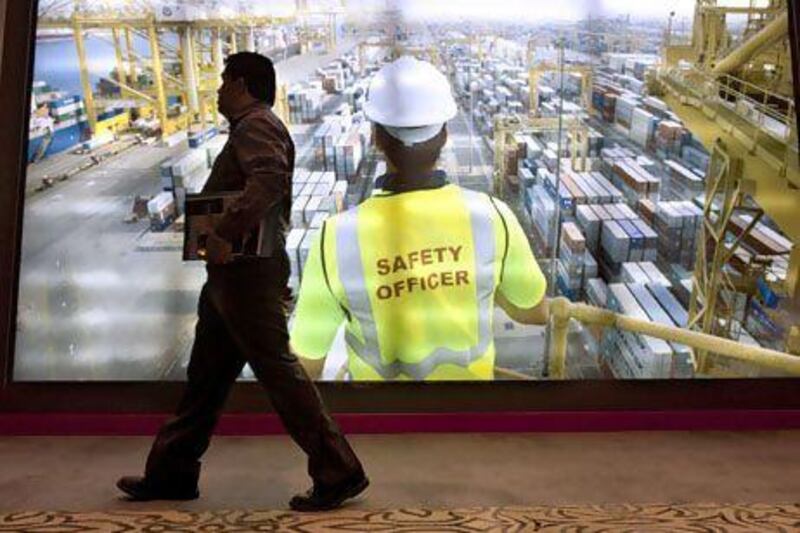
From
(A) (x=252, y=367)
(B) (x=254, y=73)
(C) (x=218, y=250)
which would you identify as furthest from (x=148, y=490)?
(B) (x=254, y=73)

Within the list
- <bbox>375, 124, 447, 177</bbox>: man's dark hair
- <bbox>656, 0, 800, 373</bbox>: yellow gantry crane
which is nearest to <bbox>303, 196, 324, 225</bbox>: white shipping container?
<bbox>375, 124, 447, 177</bbox>: man's dark hair

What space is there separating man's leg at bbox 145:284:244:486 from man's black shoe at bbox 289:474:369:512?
36 cm

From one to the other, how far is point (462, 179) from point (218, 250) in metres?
1.01

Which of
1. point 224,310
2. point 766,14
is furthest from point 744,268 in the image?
point 224,310

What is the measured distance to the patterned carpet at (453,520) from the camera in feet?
6.88

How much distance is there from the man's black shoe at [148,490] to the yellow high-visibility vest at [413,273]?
2.20 feet

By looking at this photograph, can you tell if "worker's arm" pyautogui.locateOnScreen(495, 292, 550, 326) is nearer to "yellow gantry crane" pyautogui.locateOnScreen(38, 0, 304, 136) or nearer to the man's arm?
the man's arm

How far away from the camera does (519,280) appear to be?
2760 mm

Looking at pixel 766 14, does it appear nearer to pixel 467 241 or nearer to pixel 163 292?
pixel 467 241

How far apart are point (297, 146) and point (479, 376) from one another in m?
1.11

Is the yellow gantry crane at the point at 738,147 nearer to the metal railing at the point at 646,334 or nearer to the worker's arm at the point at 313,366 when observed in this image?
the metal railing at the point at 646,334

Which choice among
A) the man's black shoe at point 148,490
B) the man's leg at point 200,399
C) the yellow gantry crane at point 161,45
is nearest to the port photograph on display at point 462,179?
the yellow gantry crane at point 161,45

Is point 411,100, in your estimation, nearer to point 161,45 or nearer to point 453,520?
point 161,45

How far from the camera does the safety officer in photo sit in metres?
2.63
